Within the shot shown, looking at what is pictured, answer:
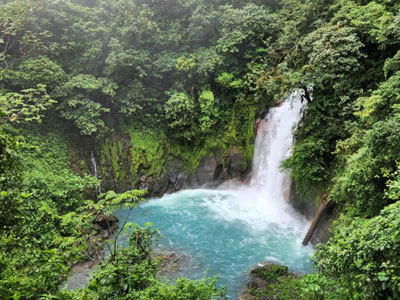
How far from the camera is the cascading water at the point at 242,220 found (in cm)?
944

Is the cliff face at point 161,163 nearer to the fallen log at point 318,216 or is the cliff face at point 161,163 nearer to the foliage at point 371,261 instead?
the fallen log at point 318,216

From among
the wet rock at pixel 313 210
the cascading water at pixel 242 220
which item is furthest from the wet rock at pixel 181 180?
the wet rock at pixel 313 210

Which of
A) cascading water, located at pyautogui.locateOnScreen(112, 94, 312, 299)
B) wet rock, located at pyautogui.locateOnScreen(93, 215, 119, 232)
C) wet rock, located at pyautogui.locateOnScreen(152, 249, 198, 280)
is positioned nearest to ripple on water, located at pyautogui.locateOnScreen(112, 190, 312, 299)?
cascading water, located at pyautogui.locateOnScreen(112, 94, 312, 299)

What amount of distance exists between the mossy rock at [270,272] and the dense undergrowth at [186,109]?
592mm

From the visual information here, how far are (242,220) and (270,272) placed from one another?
3.86 meters

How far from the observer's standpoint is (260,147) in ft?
47.1

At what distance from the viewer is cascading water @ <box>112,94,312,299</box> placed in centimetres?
→ 944

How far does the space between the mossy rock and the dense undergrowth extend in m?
0.59

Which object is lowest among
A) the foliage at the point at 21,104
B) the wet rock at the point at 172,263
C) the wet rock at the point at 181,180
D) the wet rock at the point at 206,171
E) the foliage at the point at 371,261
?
the wet rock at the point at 172,263

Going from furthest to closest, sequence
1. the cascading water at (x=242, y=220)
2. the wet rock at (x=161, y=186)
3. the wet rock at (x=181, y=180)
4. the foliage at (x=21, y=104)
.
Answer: the wet rock at (x=181, y=180)
the wet rock at (x=161, y=186)
the cascading water at (x=242, y=220)
the foliage at (x=21, y=104)

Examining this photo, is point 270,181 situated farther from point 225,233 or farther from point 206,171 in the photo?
point 225,233

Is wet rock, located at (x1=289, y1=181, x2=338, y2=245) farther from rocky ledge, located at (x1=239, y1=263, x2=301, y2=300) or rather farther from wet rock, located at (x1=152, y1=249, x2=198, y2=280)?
wet rock, located at (x1=152, y1=249, x2=198, y2=280)

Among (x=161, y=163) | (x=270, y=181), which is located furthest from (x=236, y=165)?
(x=161, y=163)

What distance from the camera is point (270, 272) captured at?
8.53 m
